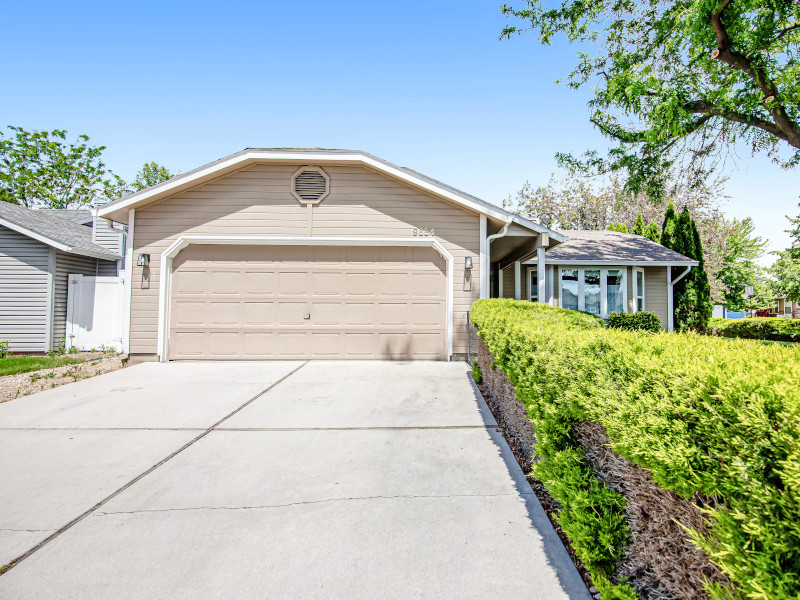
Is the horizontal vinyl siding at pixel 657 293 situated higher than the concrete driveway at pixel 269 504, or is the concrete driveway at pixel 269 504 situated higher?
the horizontal vinyl siding at pixel 657 293

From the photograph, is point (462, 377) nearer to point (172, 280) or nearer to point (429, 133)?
point (172, 280)

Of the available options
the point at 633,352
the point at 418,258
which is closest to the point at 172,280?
the point at 418,258

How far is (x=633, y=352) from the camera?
188 cm

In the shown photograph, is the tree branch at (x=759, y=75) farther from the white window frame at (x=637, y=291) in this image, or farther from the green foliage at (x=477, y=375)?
the green foliage at (x=477, y=375)

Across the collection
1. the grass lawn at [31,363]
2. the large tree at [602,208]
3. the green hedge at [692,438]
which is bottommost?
the grass lawn at [31,363]

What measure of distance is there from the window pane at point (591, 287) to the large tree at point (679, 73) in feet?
9.70

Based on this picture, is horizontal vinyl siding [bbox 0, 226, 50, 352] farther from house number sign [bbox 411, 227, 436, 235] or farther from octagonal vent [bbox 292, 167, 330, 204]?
house number sign [bbox 411, 227, 436, 235]

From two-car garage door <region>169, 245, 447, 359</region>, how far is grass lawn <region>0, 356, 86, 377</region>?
2.02 metres

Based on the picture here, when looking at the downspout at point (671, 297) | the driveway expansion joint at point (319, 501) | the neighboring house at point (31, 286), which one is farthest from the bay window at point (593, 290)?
the neighboring house at point (31, 286)

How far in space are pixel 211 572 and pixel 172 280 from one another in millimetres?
7462

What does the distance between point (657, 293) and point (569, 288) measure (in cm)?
342

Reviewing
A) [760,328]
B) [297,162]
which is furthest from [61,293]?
[760,328]

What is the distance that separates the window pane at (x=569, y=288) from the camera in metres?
13.2

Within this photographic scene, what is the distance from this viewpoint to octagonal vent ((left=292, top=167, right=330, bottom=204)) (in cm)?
822
